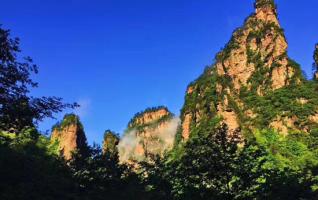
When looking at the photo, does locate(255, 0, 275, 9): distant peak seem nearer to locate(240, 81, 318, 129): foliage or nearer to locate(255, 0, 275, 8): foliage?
locate(255, 0, 275, 8): foliage

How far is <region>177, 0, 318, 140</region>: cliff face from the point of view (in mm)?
115438

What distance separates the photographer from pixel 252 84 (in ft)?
418

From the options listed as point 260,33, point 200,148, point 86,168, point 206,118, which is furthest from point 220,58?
point 200,148

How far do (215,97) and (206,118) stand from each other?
6036 millimetres

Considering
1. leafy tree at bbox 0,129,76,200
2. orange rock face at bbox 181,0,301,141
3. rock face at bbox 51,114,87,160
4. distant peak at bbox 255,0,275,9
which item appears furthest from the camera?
rock face at bbox 51,114,87,160

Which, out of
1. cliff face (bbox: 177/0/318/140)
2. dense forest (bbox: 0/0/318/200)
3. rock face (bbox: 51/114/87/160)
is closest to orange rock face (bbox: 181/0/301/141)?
cliff face (bbox: 177/0/318/140)

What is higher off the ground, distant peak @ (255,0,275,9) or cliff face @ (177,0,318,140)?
distant peak @ (255,0,275,9)

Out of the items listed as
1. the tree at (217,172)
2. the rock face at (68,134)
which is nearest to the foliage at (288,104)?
the rock face at (68,134)

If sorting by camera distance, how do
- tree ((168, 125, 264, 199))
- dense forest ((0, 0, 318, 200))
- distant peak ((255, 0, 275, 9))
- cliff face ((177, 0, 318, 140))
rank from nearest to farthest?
dense forest ((0, 0, 318, 200)) < tree ((168, 125, 264, 199)) < cliff face ((177, 0, 318, 140)) < distant peak ((255, 0, 275, 9))

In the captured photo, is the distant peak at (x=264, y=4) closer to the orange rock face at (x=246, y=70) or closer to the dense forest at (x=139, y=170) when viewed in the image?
the orange rock face at (x=246, y=70)

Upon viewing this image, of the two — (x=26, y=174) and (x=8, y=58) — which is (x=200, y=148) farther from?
(x=26, y=174)

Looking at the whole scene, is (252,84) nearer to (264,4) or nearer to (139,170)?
(264,4)

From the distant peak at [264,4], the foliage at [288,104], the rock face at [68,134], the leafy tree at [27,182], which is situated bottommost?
the leafy tree at [27,182]

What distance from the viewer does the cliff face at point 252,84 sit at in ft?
379
